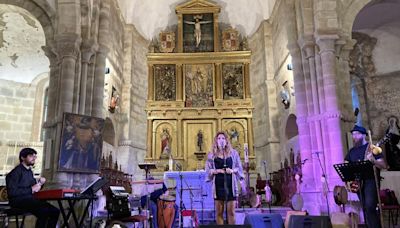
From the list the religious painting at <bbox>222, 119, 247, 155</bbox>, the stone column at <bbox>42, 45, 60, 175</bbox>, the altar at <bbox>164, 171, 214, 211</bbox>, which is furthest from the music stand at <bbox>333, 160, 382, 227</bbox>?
the religious painting at <bbox>222, 119, 247, 155</bbox>

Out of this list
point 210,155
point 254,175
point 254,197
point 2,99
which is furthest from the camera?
point 254,175

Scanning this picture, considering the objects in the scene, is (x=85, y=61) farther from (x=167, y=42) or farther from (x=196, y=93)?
(x=167, y=42)

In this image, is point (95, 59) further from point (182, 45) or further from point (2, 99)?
point (182, 45)

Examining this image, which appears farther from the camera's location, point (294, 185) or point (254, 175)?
point (254, 175)

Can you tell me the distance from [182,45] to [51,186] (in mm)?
11766

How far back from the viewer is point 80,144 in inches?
372

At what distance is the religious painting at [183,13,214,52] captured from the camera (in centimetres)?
1922

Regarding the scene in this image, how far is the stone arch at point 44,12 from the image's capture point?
1054 cm

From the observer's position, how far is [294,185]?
12477mm

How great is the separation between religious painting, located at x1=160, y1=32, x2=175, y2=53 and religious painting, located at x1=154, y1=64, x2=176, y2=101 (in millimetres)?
1004

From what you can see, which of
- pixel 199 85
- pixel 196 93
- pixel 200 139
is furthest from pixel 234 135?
pixel 199 85

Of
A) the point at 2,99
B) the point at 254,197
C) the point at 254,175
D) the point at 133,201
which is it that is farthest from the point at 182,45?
the point at 133,201

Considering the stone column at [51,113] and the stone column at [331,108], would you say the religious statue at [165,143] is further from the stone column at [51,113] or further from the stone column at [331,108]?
the stone column at [331,108]

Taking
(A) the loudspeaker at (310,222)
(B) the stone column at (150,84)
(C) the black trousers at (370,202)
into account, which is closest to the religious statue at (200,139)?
(B) the stone column at (150,84)
